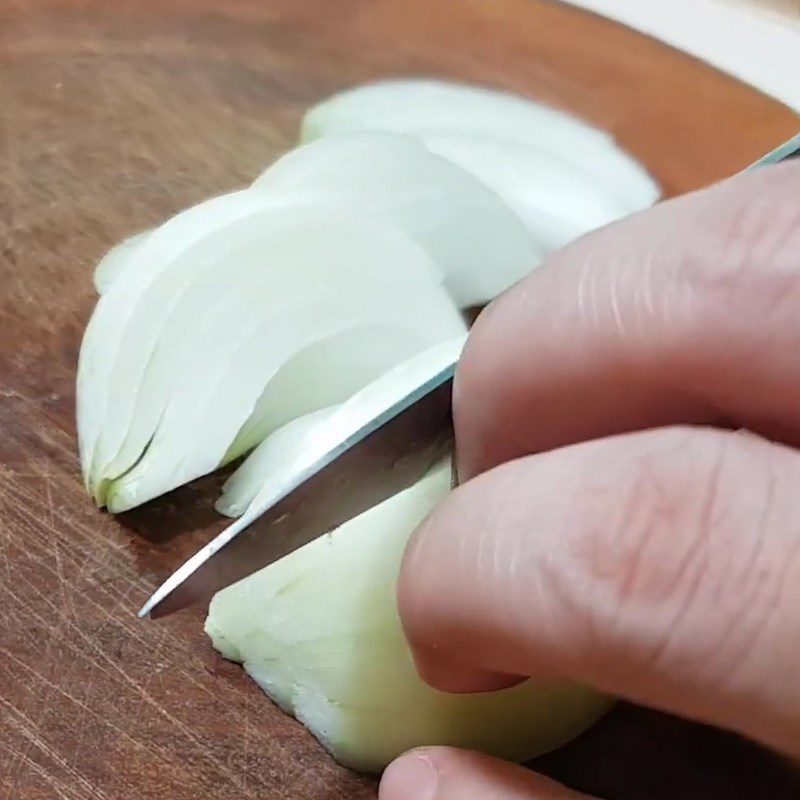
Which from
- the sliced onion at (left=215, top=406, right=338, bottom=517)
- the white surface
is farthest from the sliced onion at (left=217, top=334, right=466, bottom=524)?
the white surface

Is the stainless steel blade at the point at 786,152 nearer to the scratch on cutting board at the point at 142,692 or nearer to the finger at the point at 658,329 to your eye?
the finger at the point at 658,329

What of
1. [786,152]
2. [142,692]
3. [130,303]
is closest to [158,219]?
[130,303]

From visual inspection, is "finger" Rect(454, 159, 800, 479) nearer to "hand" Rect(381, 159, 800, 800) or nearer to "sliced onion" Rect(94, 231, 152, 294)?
"hand" Rect(381, 159, 800, 800)

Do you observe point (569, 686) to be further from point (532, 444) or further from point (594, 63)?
point (594, 63)

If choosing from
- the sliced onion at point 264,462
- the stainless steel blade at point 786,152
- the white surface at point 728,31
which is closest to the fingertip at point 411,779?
the sliced onion at point 264,462

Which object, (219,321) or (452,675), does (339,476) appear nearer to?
(452,675)

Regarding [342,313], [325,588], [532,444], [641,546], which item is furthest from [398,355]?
[641,546]
